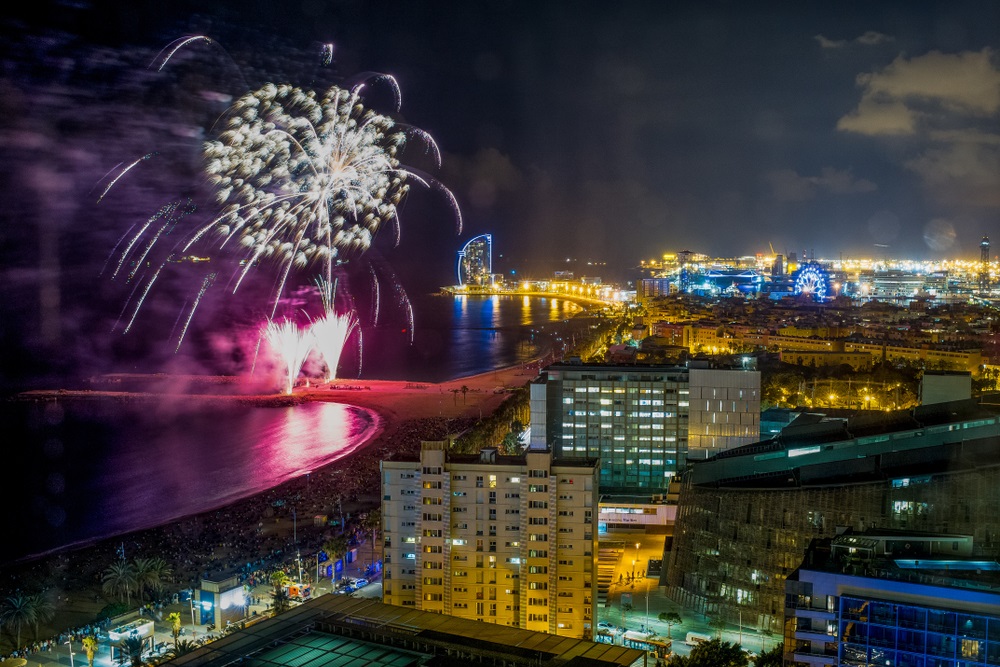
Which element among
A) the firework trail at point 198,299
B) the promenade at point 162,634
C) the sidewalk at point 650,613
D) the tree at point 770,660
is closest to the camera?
the tree at point 770,660

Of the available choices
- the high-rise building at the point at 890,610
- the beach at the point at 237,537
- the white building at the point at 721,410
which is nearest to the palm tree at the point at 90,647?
the beach at the point at 237,537

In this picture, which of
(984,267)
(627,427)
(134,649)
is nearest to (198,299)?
(627,427)

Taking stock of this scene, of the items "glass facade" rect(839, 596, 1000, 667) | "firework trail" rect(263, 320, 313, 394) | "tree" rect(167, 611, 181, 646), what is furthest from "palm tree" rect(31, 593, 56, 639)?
"firework trail" rect(263, 320, 313, 394)

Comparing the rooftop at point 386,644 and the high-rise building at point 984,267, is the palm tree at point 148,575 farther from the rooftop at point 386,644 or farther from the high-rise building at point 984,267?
the high-rise building at point 984,267

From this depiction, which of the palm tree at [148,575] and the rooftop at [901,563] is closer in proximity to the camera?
the rooftop at [901,563]

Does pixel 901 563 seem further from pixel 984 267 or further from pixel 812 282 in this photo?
pixel 984 267

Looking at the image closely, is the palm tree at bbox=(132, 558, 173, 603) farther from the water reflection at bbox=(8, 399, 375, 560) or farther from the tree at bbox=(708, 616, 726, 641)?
the tree at bbox=(708, 616, 726, 641)
